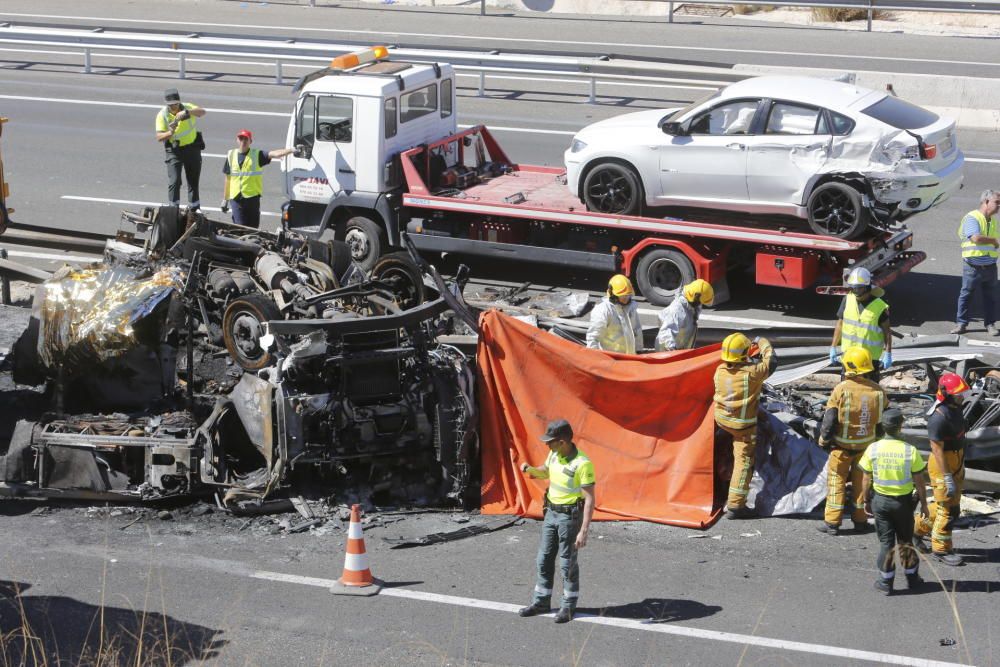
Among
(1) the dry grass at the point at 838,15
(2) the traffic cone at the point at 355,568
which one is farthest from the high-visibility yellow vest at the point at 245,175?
(1) the dry grass at the point at 838,15

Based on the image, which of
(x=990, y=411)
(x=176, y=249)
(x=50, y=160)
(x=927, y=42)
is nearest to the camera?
(x=990, y=411)

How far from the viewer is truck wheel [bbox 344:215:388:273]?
15.8 metres

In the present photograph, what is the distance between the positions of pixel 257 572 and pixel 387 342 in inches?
80.2

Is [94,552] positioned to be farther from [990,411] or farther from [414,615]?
[990,411]

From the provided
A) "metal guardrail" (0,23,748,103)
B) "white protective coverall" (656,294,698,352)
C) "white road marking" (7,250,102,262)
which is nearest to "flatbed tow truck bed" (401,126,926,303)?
"white protective coverall" (656,294,698,352)

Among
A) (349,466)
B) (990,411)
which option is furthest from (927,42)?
(349,466)

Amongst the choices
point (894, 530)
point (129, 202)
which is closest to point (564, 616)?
point (894, 530)

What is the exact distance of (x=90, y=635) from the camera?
26.7 ft

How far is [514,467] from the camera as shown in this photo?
1027cm

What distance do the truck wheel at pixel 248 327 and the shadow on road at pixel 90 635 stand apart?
2914 millimetres

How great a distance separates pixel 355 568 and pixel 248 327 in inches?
117

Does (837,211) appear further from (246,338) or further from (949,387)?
(246,338)

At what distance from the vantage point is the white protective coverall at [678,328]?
10992 millimetres

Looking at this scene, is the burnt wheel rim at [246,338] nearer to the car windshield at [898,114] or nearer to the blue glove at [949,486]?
the blue glove at [949,486]
